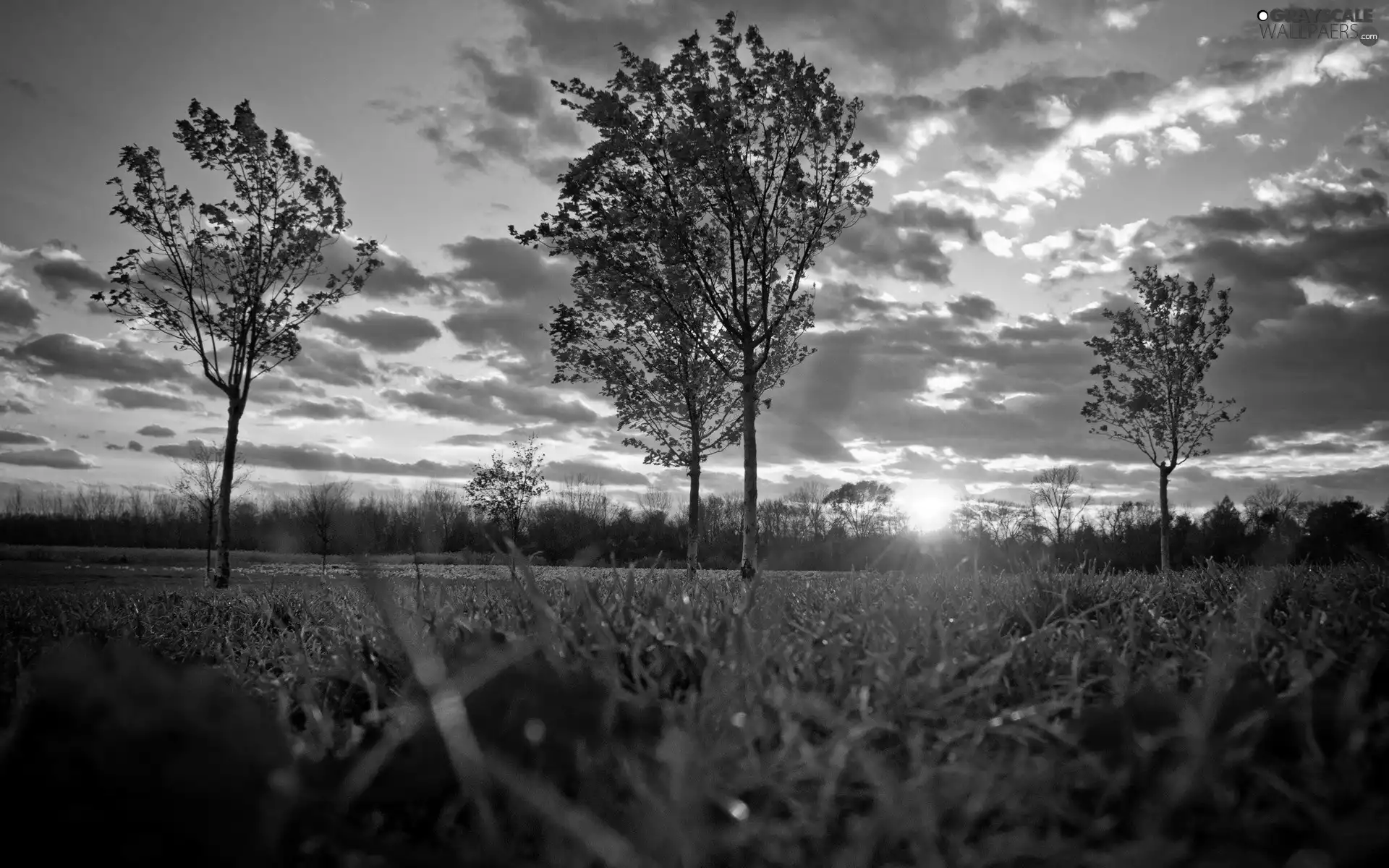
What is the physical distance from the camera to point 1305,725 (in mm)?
1529

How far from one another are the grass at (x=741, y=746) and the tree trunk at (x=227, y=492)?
21.8 metres

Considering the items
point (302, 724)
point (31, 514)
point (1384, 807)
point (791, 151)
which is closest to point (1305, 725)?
point (1384, 807)

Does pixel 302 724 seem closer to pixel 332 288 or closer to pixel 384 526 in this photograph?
pixel 332 288

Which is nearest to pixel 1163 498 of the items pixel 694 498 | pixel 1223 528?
pixel 694 498

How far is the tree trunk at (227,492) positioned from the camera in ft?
68.3

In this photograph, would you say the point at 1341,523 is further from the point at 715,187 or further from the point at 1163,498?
the point at 715,187

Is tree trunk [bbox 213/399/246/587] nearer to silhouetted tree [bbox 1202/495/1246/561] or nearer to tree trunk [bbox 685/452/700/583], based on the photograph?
tree trunk [bbox 685/452/700/583]

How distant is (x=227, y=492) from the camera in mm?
21250

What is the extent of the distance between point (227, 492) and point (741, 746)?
23.9m

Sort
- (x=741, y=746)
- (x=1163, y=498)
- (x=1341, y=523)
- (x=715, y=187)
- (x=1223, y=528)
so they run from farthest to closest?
(x=1223, y=528) → (x=1341, y=523) → (x=1163, y=498) → (x=715, y=187) → (x=741, y=746)

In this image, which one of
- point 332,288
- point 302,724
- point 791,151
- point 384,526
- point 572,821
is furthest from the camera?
point 384,526

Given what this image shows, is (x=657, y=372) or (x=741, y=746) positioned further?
(x=657, y=372)

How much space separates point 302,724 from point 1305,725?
249 centimetres

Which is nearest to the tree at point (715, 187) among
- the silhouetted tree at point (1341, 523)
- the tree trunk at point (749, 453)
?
the tree trunk at point (749, 453)
